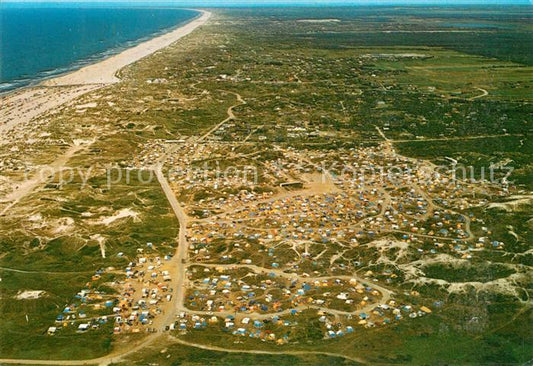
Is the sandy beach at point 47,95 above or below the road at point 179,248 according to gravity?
above

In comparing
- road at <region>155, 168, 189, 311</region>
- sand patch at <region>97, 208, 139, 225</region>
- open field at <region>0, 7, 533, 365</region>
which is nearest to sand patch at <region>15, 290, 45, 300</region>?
open field at <region>0, 7, 533, 365</region>

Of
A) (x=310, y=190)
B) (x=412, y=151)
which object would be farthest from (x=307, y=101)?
(x=310, y=190)

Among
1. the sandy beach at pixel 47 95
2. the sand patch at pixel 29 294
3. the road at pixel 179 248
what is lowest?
the sand patch at pixel 29 294

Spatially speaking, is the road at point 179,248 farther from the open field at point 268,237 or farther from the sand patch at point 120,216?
the sand patch at point 120,216

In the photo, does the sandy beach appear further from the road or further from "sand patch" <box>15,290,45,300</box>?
"sand patch" <box>15,290,45,300</box>

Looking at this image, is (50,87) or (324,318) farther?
(50,87)

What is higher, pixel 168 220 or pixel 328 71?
pixel 328 71

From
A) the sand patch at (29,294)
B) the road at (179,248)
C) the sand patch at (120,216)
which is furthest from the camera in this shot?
the sand patch at (120,216)

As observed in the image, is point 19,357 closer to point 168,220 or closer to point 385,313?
point 168,220

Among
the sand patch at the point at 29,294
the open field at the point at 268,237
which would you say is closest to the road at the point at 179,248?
the open field at the point at 268,237

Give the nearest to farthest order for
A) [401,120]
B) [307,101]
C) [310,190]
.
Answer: [310,190] → [401,120] → [307,101]
